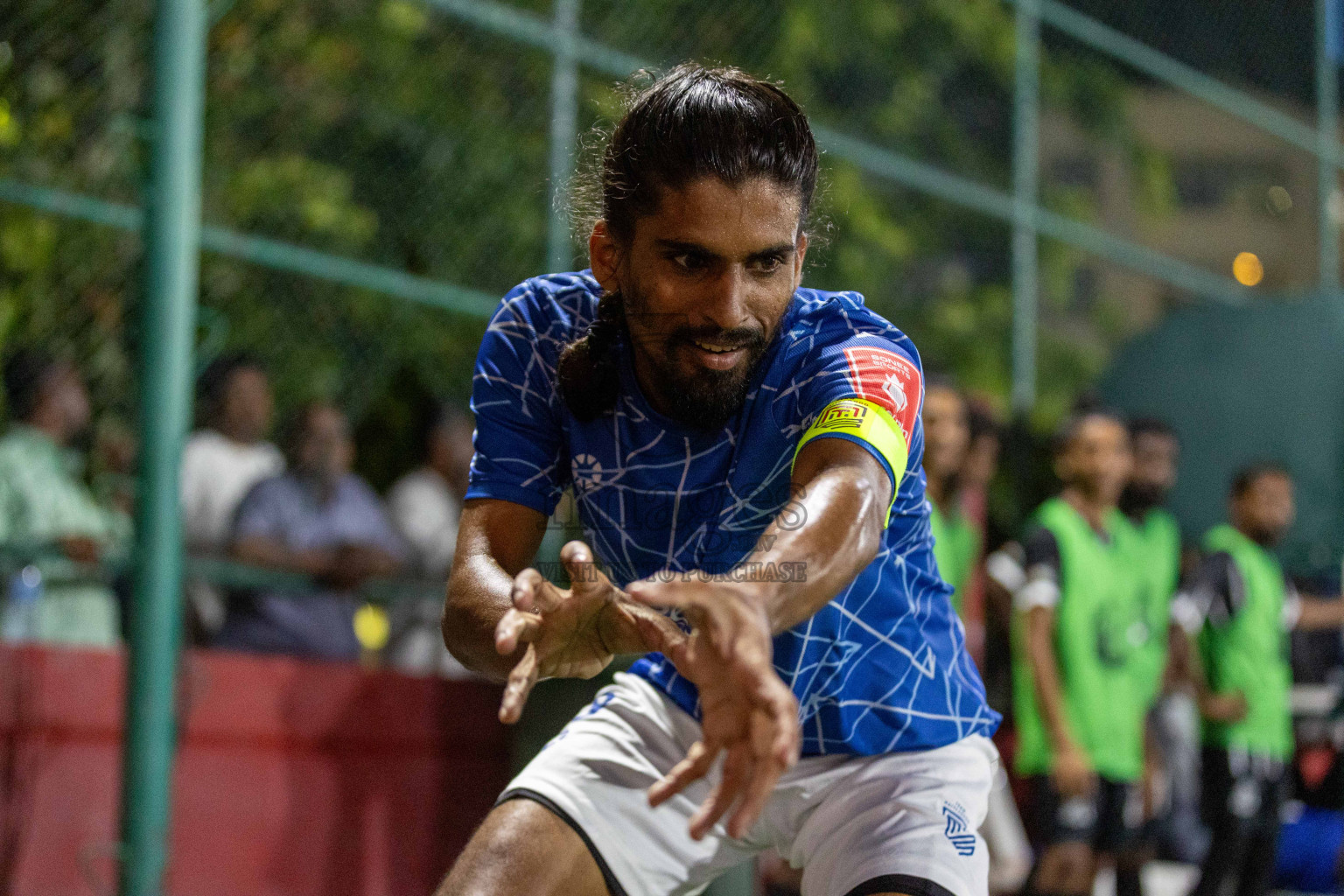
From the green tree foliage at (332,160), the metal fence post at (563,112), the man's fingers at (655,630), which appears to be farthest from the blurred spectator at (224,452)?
the man's fingers at (655,630)

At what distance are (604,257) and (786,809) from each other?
101 centimetres

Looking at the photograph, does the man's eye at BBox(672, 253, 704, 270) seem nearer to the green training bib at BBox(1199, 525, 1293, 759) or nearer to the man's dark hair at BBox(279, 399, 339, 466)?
the man's dark hair at BBox(279, 399, 339, 466)

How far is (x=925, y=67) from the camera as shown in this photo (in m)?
8.89

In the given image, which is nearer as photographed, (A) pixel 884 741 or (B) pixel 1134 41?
(A) pixel 884 741

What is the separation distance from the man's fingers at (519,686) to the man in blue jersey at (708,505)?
0.05ft

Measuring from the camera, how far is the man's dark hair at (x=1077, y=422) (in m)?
6.25

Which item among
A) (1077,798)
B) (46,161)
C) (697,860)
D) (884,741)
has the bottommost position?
(1077,798)

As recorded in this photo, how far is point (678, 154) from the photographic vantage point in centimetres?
239

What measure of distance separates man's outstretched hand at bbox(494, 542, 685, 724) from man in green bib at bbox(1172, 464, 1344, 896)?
4.96 metres

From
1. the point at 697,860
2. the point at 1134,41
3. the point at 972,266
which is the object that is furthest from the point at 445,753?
the point at 1134,41

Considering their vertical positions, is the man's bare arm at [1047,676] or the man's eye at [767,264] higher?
the man's eye at [767,264]

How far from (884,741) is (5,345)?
3380mm

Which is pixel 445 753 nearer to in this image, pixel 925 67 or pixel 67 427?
pixel 67 427

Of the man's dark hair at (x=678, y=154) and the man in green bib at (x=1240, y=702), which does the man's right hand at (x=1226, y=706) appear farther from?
the man's dark hair at (x=678, y=154)
